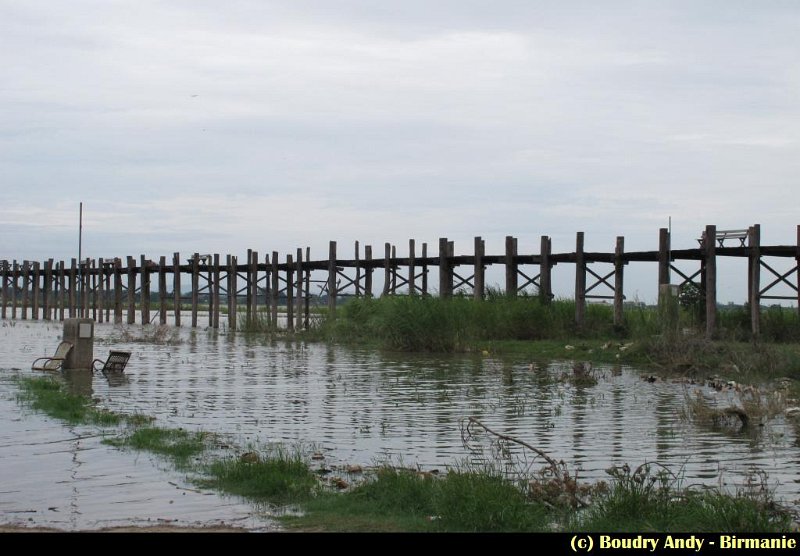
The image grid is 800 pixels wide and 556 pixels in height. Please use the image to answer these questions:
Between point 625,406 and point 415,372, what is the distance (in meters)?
6.22

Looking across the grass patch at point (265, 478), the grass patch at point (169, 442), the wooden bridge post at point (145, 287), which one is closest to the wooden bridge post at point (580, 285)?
the grass patch at point (169, 442)

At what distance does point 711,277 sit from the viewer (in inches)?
989

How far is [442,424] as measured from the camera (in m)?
11.9

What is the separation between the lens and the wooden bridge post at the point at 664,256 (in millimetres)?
25984

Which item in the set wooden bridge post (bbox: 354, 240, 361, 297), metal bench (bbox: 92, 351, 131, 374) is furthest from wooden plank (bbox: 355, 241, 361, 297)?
metal bench (bbox: 92, 351, 131, 374)

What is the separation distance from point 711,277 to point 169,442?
18.4 meters

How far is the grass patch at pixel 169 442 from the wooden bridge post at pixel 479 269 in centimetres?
2039

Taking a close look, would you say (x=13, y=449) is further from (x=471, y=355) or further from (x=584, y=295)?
(x=584, y=295)

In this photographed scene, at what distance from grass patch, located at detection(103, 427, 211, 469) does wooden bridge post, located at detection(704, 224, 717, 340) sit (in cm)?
1739

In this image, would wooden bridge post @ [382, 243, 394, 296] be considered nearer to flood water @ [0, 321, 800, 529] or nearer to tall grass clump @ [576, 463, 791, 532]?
flood water @ [0, 321, 800, 529]

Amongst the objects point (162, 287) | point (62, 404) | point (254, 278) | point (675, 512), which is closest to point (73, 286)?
point (162, 287)

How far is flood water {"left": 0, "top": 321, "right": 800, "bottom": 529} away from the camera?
7801 millimetres

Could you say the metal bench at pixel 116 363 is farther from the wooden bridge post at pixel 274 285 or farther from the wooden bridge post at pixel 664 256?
the wooden bridge post at pixel 274 285
